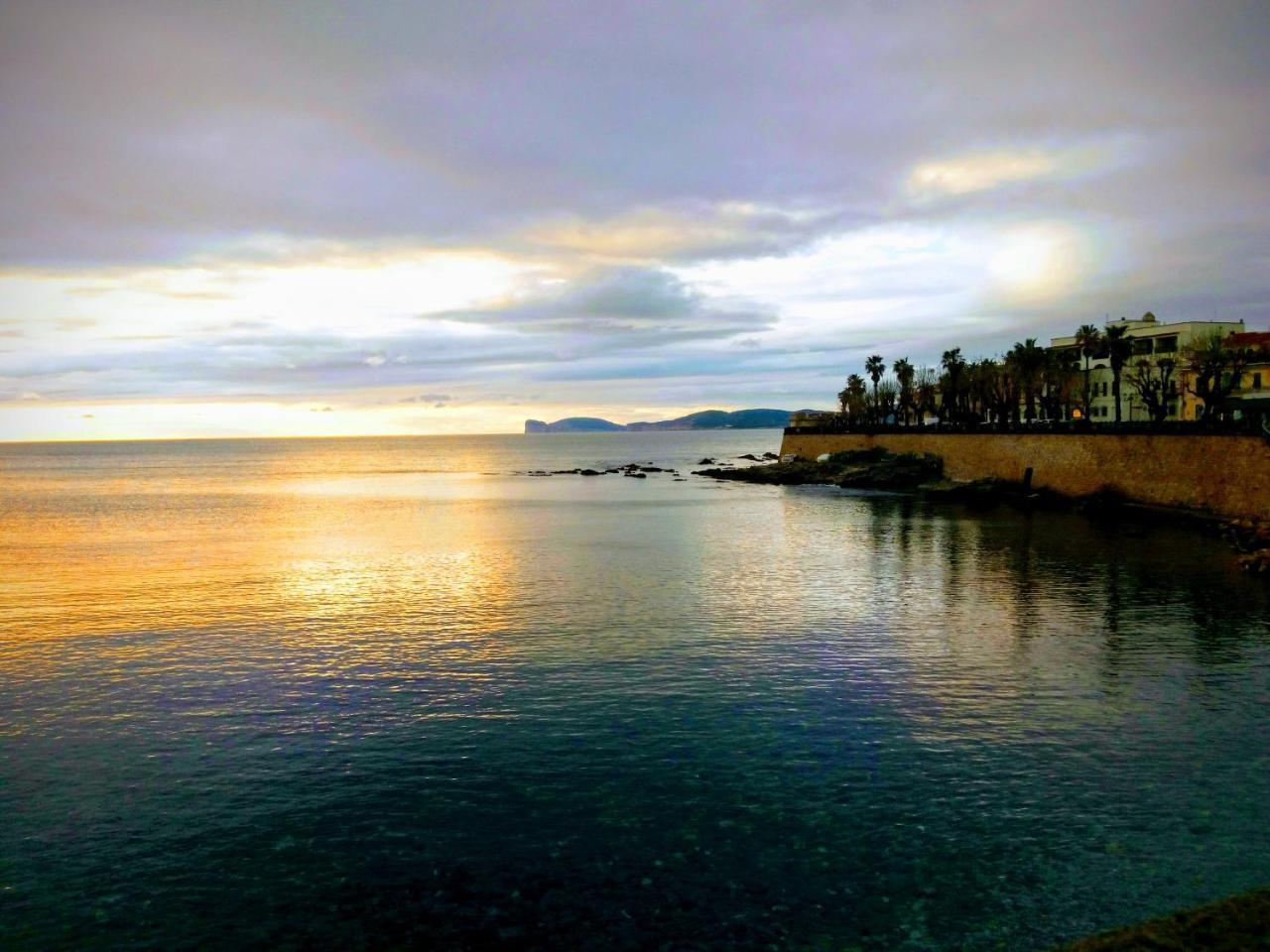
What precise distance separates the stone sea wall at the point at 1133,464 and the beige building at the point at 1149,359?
958 inches

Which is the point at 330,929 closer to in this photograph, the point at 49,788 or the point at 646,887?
the point at 646,887

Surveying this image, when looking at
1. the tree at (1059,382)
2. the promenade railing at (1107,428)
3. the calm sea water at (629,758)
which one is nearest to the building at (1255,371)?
the tree at (1059,382)

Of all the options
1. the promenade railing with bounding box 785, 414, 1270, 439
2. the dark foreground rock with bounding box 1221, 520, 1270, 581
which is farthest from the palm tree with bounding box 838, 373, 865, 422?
the dark foreground rock with bounding box 1221, 520, 1270, 581

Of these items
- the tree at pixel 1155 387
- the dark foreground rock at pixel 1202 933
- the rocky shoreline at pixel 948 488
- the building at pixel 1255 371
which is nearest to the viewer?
the dark foreground rock at pixel 1202 933

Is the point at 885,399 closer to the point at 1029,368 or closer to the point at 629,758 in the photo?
the point at 1029,368

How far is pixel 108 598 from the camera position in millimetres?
38531

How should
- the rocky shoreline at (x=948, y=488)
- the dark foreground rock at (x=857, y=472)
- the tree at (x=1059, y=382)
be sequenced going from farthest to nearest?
the tree at (x=1059, y=382)
the dark foreground rock at (x=857, y=472)
the rocky shoreline at (x=948, y=488)

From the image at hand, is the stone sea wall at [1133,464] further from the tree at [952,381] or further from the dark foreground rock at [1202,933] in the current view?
the dark foreground rock at [1202,933]

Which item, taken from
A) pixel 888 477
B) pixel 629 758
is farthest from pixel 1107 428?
pixel 629 758

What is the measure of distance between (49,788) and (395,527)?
52333 mm

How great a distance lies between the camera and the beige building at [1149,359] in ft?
343

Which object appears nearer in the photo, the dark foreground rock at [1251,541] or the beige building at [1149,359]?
the dark foreground rock at [1251,541]

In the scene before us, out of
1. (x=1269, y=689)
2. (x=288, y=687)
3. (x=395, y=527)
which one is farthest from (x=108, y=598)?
(x=1269, y=689)

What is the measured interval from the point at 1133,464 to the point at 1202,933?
69.1 m
